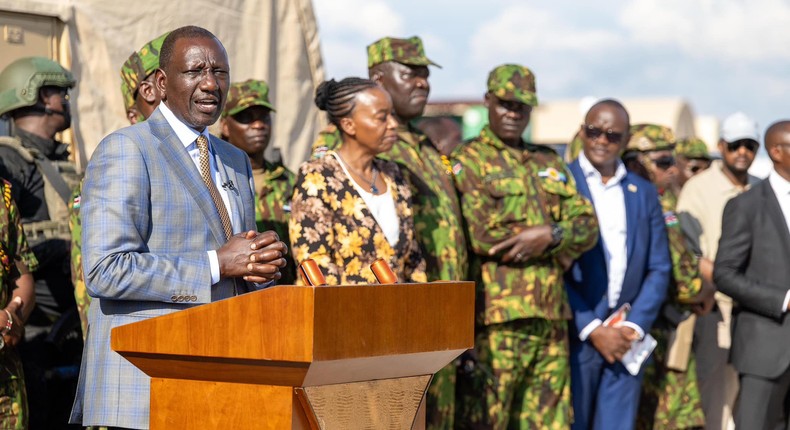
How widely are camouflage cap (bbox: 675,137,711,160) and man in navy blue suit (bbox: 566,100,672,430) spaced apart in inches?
127

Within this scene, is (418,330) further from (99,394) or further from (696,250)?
(696,250)

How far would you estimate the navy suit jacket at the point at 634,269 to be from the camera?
22.0 ft

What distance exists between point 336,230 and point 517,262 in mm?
1524

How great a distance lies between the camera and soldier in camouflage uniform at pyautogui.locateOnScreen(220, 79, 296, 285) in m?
5.84

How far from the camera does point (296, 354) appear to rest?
2.74 m

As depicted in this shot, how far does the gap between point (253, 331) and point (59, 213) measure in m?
3.13

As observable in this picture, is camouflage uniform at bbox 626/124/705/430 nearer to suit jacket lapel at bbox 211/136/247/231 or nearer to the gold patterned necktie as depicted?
suit jacket lapel at bbox 211/136/247/231

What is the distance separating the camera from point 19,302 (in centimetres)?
457

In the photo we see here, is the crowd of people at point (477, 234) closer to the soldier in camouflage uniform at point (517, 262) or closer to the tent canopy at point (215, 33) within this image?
the soldier in camouflage uniform at point (517, 262)

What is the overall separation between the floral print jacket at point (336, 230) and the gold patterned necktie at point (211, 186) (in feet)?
4.59

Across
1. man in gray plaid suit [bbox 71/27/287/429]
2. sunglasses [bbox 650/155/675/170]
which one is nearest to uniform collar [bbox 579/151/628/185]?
sunglasses [bbox 650/155/675/170]

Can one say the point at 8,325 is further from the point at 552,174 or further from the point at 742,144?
Answer: the point at 742,144

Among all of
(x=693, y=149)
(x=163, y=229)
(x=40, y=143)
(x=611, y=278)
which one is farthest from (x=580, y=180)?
(x=163, y=229)

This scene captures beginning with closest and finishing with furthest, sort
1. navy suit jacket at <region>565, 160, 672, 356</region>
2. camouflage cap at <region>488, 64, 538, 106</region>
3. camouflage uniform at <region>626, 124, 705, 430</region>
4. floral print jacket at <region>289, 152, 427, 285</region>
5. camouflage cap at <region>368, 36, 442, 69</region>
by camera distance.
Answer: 1. floral print jacket at <region>289, 152, 427, 285</region>
2. camouflage cap at <region>368, 36, 442, 69</region>
3. camouflage cap at <region>488, 64, 538, 106</region>
4. navy suit jacket at <region>565, 160, 672, 356</region>
5. camouflage uniform at <region>626, 124, 705, 430</region>
